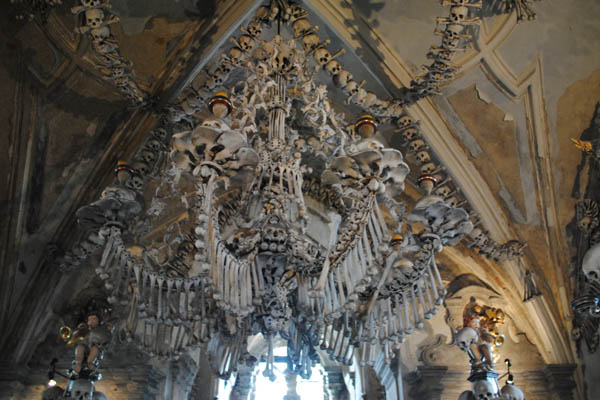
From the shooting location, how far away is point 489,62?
191 inches

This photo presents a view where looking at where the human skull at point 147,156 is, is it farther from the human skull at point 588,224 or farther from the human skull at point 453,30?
the human skull at point 588,224

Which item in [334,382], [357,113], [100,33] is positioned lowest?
[334,382]

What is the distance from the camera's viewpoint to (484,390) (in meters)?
3.85

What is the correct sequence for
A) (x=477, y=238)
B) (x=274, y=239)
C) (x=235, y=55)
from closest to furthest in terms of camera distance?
(x=274, y=239)
(x=235, y=55)
(x=477, y=238)

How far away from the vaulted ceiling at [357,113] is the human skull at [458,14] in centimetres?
91

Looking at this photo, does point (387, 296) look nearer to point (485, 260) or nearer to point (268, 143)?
point (268, 143)

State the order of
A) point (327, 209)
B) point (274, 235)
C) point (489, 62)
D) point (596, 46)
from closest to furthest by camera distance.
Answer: point (274, 235) → point (596, 46) → point (489, 62) → point (327, 209)

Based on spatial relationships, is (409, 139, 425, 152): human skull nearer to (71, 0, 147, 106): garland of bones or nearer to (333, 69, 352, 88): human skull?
(333, 69, 352, 88): human skull

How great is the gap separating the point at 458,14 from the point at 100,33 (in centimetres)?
223

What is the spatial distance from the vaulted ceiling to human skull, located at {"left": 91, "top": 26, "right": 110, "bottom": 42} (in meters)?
0.98

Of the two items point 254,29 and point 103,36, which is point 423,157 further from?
point 103,36

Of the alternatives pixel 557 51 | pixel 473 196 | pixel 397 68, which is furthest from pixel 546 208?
Answer: pixel 397 68

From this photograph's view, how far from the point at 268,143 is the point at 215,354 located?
121 cm

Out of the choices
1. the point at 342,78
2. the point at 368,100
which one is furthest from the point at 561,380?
the point at 342,78
